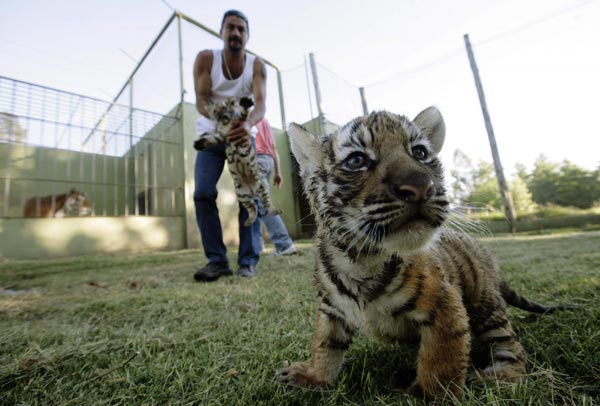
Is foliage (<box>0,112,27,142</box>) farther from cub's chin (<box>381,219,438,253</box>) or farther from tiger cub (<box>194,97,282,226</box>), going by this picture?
cub's chin (<box>381,219,438,253</box>)

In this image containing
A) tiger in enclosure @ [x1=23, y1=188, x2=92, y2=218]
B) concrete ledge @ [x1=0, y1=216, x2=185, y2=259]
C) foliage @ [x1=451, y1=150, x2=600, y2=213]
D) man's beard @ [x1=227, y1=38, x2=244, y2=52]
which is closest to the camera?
man's beard @ [x1=227, y1=38, x2=244, y2=52]

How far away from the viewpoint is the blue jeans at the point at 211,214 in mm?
3547

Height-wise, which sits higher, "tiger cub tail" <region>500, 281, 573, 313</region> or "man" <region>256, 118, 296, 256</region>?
"man" <region>256, 118, 296, 256</region>

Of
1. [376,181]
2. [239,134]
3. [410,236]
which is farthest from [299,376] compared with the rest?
[239,134]

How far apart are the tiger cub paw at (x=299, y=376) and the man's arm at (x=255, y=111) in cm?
292

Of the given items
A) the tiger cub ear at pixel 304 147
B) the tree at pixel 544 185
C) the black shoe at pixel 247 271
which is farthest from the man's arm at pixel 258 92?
the tree at pixel 544 185

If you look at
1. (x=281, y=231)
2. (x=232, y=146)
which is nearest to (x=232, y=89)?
(x=232, y=146)

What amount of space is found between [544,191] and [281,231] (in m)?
30.8

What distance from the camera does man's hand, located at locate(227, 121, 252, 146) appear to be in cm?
359

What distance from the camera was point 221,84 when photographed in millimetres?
3775

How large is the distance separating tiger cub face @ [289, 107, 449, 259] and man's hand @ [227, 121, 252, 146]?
220 centimetres

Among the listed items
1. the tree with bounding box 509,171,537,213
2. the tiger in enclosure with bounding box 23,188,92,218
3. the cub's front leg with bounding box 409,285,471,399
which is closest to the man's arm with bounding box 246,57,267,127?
the cub's front leg with bounding box 409,285,471,399

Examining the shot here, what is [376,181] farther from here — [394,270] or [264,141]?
[264,141]

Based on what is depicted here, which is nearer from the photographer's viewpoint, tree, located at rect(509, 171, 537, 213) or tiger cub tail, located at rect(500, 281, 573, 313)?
tiger cub tail, located at rect(500, 281, 573, 313)
